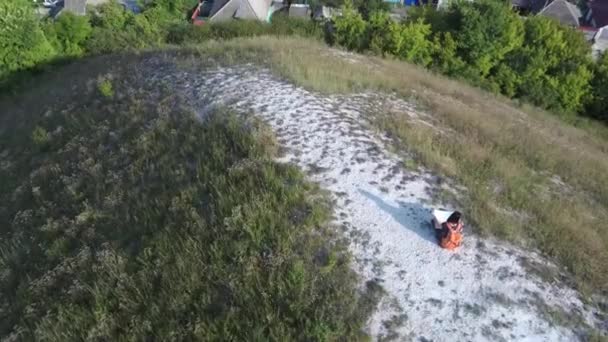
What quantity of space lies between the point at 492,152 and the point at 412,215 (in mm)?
3541

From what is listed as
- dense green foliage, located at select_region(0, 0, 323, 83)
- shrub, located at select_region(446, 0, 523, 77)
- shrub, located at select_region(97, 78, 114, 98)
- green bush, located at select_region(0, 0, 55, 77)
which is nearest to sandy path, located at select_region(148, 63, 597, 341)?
shrub, located at select_region(97, 78, 114, 98)

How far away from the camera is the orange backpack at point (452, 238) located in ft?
19.9

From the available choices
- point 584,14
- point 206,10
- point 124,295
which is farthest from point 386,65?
point 584,14

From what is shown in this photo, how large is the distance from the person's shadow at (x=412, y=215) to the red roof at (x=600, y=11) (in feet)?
141

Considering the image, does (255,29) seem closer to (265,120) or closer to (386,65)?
(386,65)

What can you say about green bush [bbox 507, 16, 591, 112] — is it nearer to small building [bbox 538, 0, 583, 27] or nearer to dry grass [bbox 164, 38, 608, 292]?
dry grass [bbox 164, 38, 608, 292]

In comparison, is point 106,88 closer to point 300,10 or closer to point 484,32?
point 484,32

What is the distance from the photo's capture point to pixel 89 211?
24.3ft

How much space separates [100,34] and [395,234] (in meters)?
23.4

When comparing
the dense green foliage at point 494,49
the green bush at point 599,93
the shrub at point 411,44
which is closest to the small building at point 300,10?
the dense green foliage at point 494,49

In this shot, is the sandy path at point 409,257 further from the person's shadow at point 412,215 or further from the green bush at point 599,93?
the green bush at point 599,93

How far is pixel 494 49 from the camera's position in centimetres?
2120

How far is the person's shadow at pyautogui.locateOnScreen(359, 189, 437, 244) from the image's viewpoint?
6.43 metres

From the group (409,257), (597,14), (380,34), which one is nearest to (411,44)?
(380,34)
